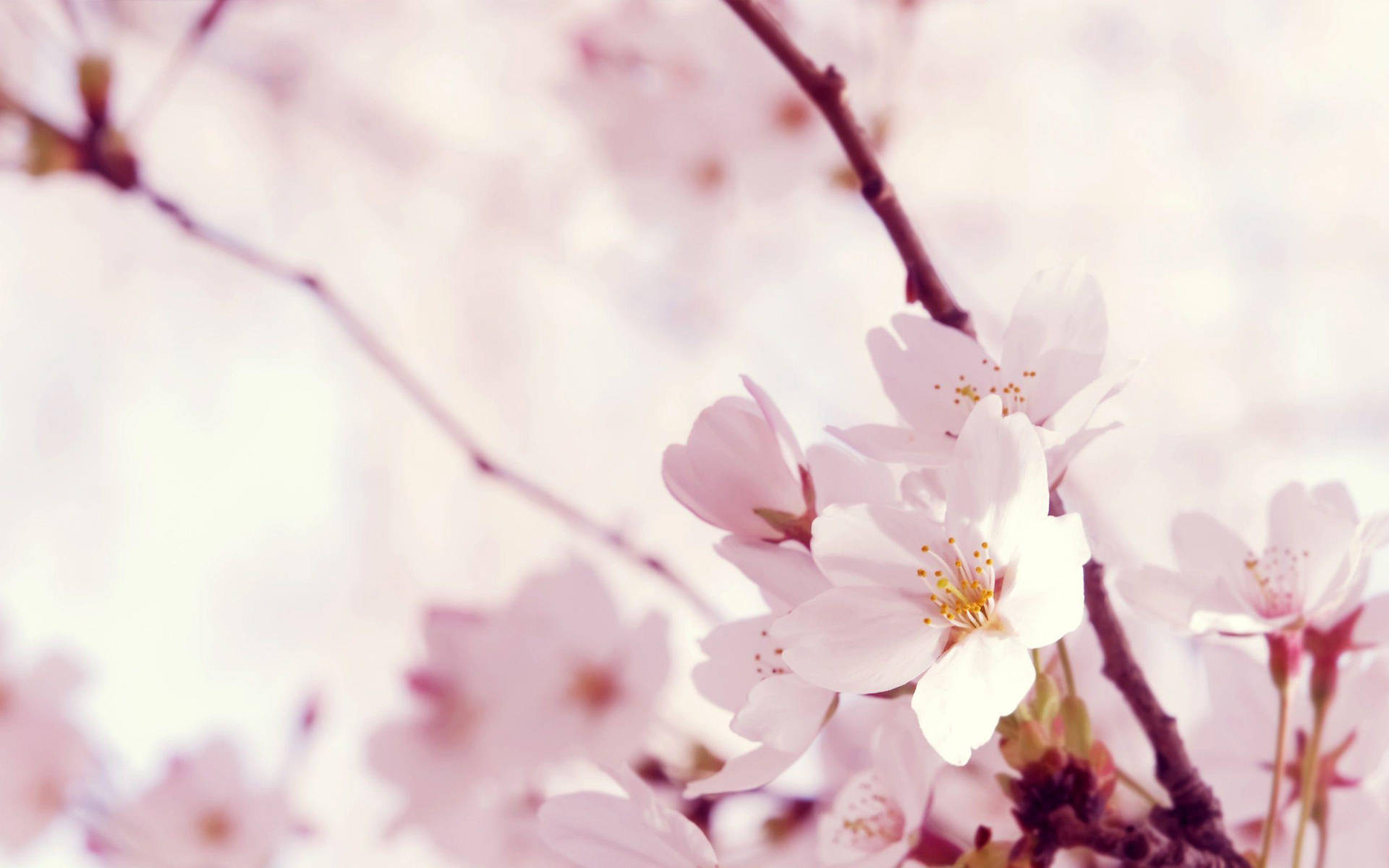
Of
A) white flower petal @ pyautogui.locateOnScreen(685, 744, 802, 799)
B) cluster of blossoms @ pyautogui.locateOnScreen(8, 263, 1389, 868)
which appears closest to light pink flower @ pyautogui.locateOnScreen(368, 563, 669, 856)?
cluster of blossoms @ pyautogui.locateOnScreen(8, 263, 1389, 868)

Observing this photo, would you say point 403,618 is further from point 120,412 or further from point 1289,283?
point 1289,283

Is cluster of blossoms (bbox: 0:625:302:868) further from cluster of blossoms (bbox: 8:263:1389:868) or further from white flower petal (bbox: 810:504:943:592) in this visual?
white flower petal (bbox: 810:504:943:592)

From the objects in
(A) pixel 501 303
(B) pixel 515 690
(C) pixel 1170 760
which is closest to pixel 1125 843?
(C) pixel 1170 760

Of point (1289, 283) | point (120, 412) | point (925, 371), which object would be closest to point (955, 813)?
point (925, 371)

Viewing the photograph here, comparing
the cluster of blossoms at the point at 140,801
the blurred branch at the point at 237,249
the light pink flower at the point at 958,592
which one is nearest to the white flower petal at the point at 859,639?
the light pink flower at the point at 958,592

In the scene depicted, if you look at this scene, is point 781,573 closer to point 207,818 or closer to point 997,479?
point 997,479
